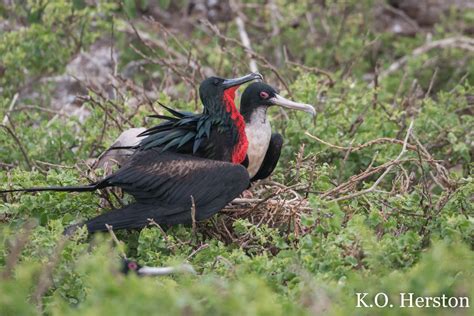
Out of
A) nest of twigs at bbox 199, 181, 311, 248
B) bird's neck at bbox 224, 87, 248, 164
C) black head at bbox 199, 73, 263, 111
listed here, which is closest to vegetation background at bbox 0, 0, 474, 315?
nest of twigs at bbox 199, 181, 311, 248

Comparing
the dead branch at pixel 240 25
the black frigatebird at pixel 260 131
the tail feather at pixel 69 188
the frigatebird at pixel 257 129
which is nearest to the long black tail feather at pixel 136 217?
the tail feather at pixel 69 188

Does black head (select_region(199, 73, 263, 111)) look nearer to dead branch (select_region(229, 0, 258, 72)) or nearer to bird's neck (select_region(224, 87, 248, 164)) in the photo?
bird's neck (select_region(224, 87, 248, 164))

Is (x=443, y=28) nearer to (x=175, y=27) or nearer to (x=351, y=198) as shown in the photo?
(x=175, y=27)

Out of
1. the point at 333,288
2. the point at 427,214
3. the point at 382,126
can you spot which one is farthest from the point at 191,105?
the point at 333,288

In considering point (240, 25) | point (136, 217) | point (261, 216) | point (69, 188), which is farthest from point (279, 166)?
point (240, 25)

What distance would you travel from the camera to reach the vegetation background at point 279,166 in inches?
120

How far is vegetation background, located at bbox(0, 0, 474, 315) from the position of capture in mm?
3061

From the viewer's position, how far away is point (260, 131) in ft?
15.7

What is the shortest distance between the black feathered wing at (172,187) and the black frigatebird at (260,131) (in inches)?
14.6

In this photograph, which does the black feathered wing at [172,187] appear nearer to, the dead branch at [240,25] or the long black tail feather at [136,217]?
the long black tail feather at [136,217]

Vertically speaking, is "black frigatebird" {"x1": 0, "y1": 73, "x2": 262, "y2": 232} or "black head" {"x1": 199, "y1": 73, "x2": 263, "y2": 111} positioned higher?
"black head" {"x1": 199, "y1": 73, "x2": 263, "y2": 111}

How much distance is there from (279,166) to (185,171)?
1037mm

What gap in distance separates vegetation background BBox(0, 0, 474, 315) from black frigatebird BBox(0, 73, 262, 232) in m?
0.12

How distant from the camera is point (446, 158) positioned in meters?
5.51
